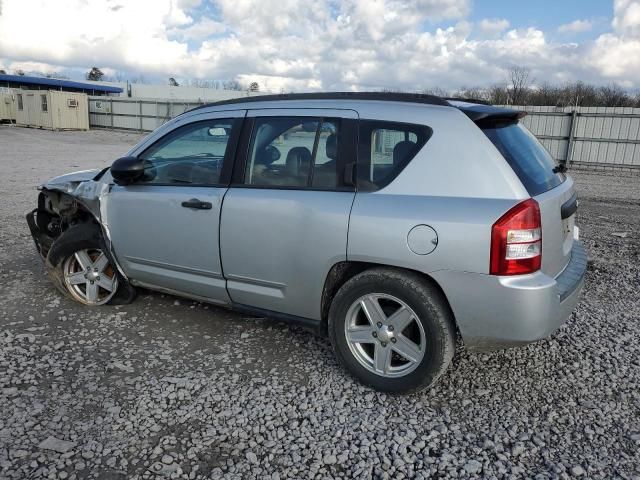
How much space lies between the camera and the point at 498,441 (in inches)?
109

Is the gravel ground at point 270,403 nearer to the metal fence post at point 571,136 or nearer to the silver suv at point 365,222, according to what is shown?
the silver suv at point 365,222

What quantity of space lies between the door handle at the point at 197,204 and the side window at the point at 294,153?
328 millimetres

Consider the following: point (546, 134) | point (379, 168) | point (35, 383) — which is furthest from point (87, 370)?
point (546, 134)

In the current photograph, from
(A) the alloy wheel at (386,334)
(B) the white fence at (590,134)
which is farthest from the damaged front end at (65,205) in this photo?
(B) the white fence at (590,134)

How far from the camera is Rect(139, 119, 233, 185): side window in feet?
12.3

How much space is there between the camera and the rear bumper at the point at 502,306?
2.74m

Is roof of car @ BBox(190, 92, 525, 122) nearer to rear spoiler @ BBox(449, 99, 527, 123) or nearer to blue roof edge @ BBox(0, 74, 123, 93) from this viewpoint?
rear spoiler @ BBox(449, 99, 527, 123)

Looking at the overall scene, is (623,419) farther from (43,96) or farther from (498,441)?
(43,96)

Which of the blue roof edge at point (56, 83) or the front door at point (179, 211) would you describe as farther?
the blue roof edge at point (56, 83)

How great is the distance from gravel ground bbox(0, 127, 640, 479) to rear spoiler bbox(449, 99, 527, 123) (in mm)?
1658

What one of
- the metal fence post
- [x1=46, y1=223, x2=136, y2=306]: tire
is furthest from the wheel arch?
the metal fence post

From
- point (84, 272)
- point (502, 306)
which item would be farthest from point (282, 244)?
point (84, 272)

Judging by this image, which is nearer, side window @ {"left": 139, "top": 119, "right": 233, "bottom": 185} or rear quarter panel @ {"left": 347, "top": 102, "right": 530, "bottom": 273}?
rear quarter panel @ {"left": 347, "top": 102, "right": 530, "bottom": 273}

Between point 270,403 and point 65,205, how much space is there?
A: 280 cm
